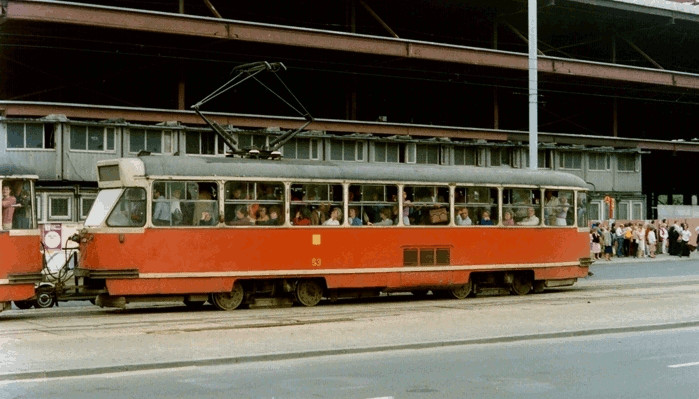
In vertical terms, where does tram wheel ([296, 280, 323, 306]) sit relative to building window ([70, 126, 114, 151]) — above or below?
below

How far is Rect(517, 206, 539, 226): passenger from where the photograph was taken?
81.9ft

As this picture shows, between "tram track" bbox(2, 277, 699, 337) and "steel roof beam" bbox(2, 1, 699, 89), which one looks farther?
"steel roof beam" bbox(2, 1, 699, 89)

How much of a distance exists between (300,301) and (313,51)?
21.1 metres

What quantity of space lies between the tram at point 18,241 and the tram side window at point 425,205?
323 inches

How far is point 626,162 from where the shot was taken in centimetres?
5147

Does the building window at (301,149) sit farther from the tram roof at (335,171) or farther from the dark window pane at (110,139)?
the tram roof at (335,171)

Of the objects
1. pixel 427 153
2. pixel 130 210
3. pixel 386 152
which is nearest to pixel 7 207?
pixel 130 210

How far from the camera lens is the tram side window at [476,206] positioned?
23.8 m

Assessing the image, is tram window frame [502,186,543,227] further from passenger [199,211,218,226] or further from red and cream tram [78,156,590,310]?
passenger [199,211,218,226]

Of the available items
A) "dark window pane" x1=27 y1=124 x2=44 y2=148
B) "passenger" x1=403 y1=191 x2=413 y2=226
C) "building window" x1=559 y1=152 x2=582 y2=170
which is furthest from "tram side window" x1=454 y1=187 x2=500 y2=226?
"building window" x1=559 y1=152 x2=582 y2=170

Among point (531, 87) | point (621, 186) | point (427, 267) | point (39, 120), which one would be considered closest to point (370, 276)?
point (427, 267)

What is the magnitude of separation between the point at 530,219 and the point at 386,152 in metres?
17.6

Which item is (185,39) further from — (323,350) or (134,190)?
(323,350)

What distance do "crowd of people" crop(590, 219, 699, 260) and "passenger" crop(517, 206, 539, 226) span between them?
20047 millimetres
